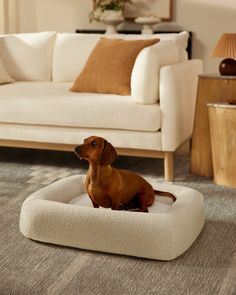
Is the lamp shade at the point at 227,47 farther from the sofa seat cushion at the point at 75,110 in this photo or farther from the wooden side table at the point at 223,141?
the sofa seat cushion at the point at 75,110

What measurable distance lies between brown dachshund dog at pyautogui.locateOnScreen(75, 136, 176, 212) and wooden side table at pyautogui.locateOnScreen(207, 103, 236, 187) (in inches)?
36.0

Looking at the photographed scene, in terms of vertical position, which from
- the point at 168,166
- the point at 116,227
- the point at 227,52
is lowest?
the point at 168,166

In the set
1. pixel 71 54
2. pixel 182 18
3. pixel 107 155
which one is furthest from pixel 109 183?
pixel 182 18

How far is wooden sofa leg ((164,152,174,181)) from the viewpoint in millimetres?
3772

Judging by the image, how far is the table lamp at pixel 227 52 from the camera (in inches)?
148

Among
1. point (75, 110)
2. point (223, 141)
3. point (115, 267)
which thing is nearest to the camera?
point (115, 267)

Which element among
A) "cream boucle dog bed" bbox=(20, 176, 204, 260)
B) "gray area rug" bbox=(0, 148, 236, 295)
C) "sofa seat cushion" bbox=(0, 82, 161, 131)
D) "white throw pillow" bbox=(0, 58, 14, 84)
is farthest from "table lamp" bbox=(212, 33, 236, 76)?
"white throw pillow" bbox=(0, 58, 14, 84)

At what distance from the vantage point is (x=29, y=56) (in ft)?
15.5

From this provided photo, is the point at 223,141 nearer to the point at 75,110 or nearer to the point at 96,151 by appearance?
the point at 75,110

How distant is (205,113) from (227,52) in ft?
1.28

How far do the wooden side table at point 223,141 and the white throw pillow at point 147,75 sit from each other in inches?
14.0

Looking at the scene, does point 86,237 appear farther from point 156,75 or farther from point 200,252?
point 156,75

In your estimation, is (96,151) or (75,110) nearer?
(96,151)

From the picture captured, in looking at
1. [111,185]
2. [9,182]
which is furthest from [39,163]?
[111,185]
